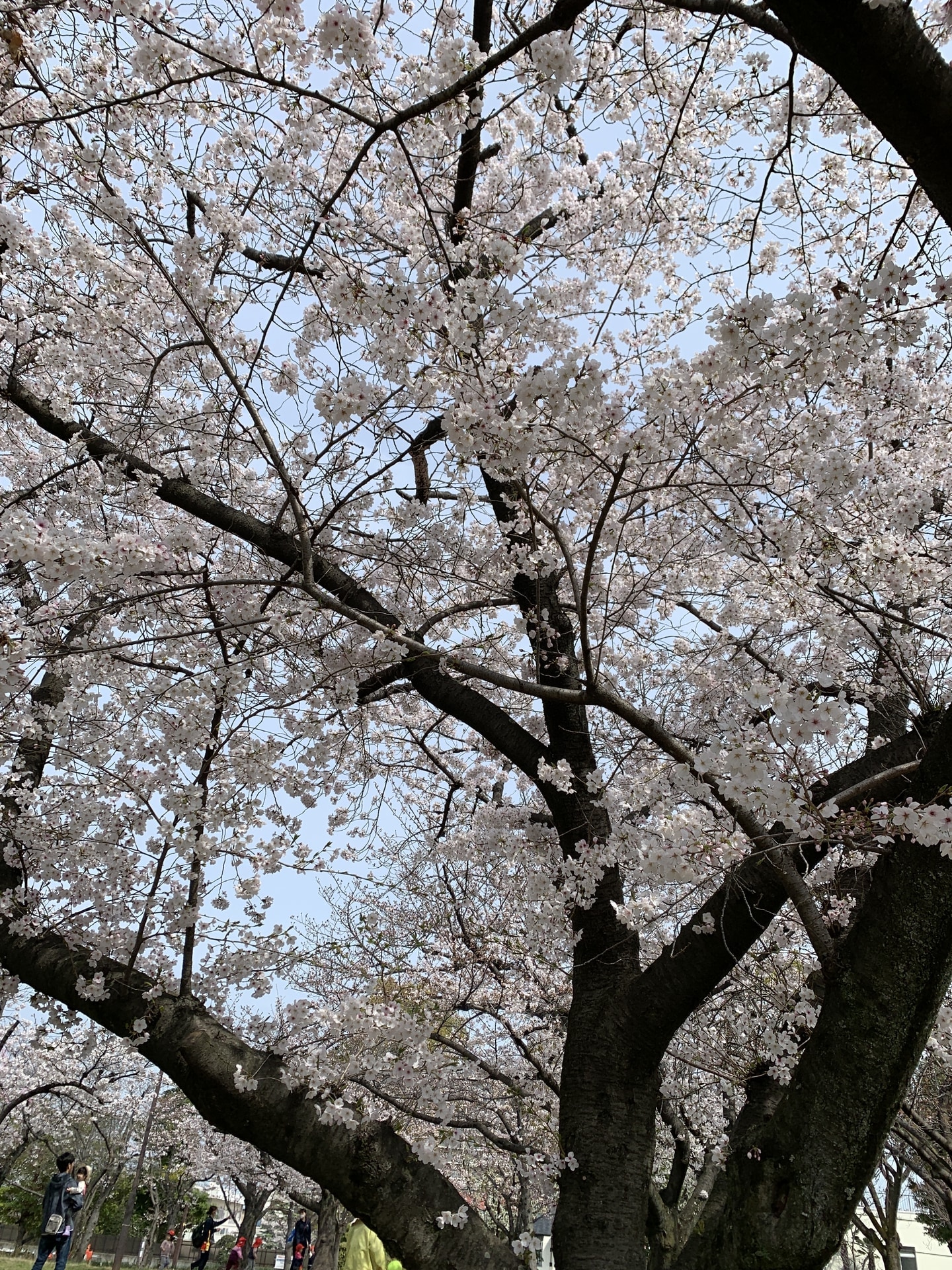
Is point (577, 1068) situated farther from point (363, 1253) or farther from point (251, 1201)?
point (251, 1201)

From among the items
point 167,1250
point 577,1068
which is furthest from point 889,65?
point 167,1250

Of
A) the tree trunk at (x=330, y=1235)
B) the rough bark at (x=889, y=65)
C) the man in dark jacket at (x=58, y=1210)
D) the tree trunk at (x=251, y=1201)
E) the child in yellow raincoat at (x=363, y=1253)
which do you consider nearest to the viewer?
the rough bark at (x=889, y=65)

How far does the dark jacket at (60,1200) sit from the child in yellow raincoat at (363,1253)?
4033mm

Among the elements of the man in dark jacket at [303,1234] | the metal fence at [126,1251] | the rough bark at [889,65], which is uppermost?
the rough bark at [889,65]

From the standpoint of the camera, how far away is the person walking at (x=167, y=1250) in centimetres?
2105

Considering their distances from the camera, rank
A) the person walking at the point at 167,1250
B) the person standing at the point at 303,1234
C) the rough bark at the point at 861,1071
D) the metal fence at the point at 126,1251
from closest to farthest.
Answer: the rough bark at the point at 861,1071 < the person standing at the point at 303,1234 < the person walking at the point at 167,1250 < the metal fence at the point at 126,1251

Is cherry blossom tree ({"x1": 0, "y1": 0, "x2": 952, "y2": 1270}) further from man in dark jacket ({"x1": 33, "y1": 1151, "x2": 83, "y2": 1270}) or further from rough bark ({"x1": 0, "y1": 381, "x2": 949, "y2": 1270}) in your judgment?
man in dark jacket ({"x1": 33, "y1": 1151, "x2": 83, "y2": 1270})

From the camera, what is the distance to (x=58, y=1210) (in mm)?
8203

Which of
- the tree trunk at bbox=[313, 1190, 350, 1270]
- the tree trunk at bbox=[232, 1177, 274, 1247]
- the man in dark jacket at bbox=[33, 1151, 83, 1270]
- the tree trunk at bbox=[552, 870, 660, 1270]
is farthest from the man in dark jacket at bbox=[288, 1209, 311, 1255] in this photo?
the tree trunk at bbox=[552, 870, 660, 1270]

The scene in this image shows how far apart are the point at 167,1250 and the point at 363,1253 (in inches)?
843

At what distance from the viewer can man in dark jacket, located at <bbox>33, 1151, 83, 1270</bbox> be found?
26.8 feet

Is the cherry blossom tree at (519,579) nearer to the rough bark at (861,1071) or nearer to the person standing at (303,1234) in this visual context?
the rough bark at (861,1071)

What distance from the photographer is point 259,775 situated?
13.4 ft

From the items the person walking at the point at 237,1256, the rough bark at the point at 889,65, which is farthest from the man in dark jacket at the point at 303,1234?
the rough bark at the point at 889,65
